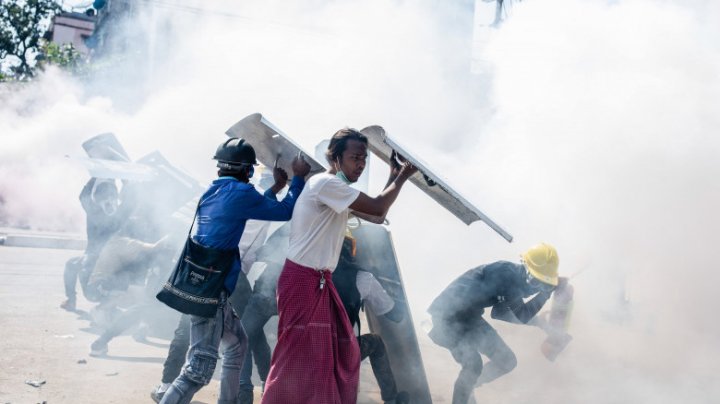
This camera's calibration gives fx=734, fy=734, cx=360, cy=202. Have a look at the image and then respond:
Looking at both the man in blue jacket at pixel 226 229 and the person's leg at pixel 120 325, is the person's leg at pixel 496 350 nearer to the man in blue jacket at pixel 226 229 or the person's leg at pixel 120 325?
the man in blue jacket at pixel 226 229

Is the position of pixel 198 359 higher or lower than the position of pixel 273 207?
lower

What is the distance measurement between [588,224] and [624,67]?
1.64 metres

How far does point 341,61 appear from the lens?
10.6 meters

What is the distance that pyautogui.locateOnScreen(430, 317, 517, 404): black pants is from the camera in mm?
4293

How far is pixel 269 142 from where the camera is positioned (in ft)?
11.6

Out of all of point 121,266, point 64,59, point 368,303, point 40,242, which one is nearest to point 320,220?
point 368,303

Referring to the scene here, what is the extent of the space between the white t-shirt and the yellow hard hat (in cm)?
173

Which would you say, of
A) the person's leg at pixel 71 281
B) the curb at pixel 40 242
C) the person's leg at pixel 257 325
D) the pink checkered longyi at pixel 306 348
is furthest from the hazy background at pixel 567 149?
the curb at pixel 40 242

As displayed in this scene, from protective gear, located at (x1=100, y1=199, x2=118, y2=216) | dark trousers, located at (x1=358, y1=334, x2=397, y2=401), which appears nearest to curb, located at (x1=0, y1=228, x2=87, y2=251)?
protective gear, located at (x1=100, y1=199, x2=118, y2=216)

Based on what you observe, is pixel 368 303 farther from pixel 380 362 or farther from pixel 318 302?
pixel 318 302

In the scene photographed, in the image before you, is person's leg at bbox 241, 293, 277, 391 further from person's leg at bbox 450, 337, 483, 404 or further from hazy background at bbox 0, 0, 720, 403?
hazy background at bbox 0, 0, 720, 403

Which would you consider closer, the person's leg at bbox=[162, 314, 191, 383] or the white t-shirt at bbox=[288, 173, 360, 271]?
the white t-shirt at bbox=[288, 173, 360, 271]

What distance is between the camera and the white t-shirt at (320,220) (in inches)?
116

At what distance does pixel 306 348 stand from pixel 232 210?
69 cm
